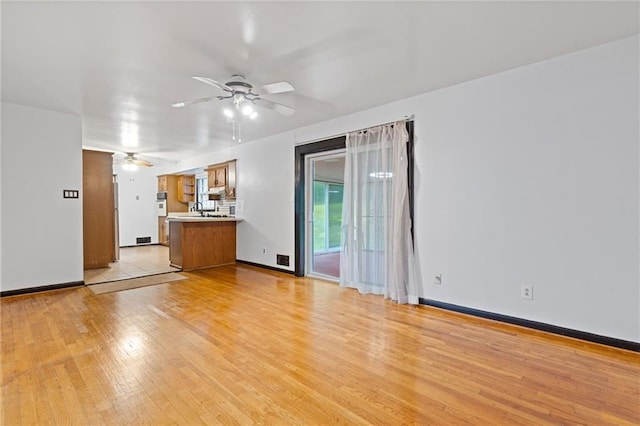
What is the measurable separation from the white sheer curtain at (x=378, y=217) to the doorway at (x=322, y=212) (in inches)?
25.5

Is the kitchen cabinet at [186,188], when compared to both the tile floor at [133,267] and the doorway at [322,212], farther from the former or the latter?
the doorway at [322,212]

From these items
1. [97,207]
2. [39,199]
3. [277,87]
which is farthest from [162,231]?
[277,87]

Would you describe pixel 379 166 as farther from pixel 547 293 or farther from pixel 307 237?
pixel 547 293

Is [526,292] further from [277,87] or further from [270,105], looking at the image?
[270,105]

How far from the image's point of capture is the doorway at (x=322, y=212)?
16.4 feet

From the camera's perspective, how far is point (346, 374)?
A: 6.96ft

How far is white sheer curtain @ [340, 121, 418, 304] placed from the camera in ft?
12.1

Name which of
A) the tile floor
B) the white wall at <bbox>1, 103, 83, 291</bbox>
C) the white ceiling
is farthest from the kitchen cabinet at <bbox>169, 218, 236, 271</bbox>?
the white ceiling

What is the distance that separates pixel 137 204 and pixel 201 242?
180 inches

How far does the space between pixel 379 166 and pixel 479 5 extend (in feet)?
6.93

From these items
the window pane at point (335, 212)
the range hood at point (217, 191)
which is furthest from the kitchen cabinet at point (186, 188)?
the window pane at point (335, 212)

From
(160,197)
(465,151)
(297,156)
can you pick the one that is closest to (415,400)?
(465,151)

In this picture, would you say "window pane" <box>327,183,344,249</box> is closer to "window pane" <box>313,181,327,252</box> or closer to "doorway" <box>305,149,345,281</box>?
"doorway" <box>305,149,345,281</box>

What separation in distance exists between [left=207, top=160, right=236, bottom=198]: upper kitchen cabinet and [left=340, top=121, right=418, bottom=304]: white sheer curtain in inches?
123
